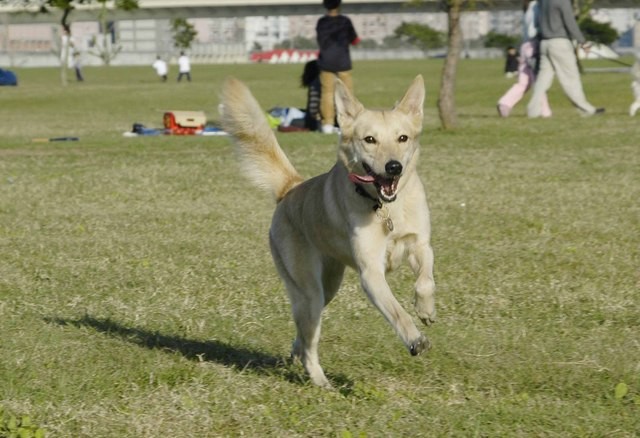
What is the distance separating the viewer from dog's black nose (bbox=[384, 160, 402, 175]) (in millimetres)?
5316

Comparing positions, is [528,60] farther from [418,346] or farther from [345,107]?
[418,346]

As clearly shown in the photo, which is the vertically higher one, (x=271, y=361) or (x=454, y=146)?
(x=271, y=361)

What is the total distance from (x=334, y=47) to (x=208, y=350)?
535 inches

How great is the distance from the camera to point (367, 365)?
589 centimetres

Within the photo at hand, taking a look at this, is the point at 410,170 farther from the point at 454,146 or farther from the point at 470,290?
the point at 454,146

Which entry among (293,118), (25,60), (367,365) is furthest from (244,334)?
(25,60)

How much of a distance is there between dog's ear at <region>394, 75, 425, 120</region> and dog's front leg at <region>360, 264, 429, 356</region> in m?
0.86

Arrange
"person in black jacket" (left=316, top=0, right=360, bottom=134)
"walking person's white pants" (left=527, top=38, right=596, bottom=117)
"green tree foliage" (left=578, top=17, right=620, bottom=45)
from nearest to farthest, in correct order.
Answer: "person in black jacket" (left=316, top=0, right=360, bottom=134) < "walking person's white pants" (left=527, top=38, right=596, bottom=117) < "green tree foliage" (left=578, top=17, right=620, bottom=45)

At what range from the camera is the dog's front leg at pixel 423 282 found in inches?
210

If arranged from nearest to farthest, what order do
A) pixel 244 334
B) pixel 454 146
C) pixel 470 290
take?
pixel 244 334, pixel 470 290, pixel 454 146

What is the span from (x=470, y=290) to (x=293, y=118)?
14.1m

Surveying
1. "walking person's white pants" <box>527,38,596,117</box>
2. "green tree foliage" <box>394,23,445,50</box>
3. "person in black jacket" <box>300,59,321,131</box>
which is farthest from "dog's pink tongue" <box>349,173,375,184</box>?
"green tree foliage" <box>394,23,445,50</box>

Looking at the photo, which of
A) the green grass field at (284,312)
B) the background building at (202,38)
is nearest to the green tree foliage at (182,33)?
the background building at (202,38)

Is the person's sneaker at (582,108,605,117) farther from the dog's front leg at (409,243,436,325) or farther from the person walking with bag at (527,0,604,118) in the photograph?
the dog's front leg at (409,243,436,325)
